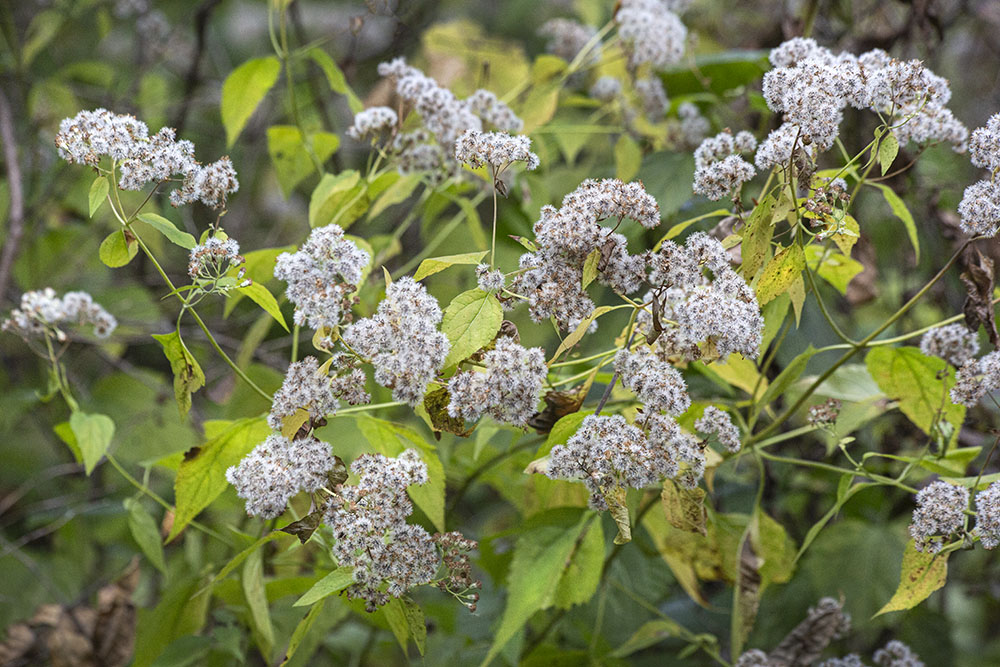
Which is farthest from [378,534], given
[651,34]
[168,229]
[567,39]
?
[567,39]

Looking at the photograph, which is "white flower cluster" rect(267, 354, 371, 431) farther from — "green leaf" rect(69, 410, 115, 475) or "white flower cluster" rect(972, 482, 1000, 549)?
"white flower cluster" rect(972, 482, 1000, 549)

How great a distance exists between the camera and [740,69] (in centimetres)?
181

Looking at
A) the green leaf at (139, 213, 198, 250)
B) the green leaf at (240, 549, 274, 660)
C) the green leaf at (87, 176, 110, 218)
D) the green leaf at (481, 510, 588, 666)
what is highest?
the green leaf at (87, 176, 110, 218)

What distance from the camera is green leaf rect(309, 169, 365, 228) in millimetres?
1332

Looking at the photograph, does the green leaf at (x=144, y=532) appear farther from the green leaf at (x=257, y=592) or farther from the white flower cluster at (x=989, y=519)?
the white flower cluster at (x=989, y=519)

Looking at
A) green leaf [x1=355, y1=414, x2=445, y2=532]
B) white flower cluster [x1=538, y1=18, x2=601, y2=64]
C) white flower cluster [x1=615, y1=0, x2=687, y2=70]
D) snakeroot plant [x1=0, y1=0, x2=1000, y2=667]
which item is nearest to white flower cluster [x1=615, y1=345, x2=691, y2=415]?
snakeroot plant [x1=0, y1=0, x2=1000, y2=667]

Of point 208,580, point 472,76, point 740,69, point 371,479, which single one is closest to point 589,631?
point 208,580

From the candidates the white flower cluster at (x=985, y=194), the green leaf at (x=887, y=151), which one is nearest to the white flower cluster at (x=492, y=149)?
the green leaf at (x=887, y=151)

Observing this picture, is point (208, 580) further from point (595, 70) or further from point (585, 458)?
point (595, 70)

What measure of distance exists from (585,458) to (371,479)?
250 millimetres

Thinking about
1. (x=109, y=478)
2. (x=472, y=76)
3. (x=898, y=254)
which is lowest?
(x=109, y=478)

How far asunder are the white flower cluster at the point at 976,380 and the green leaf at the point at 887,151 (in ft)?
0.89

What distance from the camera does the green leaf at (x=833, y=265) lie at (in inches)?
51.6

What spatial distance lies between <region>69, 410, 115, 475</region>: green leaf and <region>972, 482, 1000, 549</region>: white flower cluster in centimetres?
127
